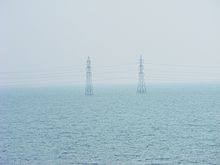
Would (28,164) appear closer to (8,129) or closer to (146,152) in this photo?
(146,152)

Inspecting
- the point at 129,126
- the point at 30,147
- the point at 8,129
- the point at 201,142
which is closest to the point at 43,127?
the point at 8,129

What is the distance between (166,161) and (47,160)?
772 centimetres

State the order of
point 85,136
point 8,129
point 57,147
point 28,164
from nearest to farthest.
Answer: point 28,164 → point 57,147 → point 85,136 → point 8,129

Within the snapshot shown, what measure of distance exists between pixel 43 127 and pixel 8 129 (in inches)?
153

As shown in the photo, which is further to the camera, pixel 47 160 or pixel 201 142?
pixel 201 142

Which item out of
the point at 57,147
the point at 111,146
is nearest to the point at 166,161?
the point at 111,146

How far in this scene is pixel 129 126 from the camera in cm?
5372

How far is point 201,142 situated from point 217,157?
7.45 metres

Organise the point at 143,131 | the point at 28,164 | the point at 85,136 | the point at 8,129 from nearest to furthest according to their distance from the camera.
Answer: the point at 28,164 → the point at 85,136 → the point at 143,131 → the point at 8,129

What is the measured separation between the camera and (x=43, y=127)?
5369 cm

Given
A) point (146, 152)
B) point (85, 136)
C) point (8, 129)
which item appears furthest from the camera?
point (8, 129)

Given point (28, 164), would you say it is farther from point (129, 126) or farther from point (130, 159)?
point (129, 126)

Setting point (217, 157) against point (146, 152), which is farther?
point (146, 152)

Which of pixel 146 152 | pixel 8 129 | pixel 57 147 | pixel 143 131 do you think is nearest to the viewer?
pixel 146 152
